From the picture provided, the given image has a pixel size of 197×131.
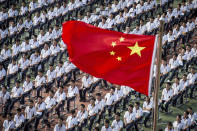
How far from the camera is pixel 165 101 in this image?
56.3 ft

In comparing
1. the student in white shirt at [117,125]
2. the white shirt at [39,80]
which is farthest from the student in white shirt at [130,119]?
the white shirt at [39,80]

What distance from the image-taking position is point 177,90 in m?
17.6

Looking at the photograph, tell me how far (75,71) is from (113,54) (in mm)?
8943

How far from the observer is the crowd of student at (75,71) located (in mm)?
15766

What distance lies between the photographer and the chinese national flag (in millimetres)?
10453

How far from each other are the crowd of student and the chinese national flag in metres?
3.91

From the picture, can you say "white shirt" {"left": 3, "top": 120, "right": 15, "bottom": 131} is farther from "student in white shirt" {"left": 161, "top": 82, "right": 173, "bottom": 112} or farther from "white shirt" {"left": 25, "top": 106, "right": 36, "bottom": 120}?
"student in white shirt" {"left": 161, "top": 82, "right": 173, "bottom": 112}

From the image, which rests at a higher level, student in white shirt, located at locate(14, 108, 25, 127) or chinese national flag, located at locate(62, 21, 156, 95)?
chinese national flag, located at locate(62, 21, 156, 95)

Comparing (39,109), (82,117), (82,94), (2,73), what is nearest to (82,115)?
(82,117)

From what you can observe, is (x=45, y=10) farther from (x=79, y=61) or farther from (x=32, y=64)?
(x=79, y=61)

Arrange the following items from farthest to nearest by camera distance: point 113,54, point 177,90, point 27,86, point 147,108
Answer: point 177,90
point 27,86
point 147,108
point 113,54

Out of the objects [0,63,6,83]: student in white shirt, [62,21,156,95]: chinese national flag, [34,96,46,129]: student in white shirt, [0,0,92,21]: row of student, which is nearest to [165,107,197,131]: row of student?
[34,96,46,129]: student in white shirt

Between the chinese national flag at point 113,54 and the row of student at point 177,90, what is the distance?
659 cm

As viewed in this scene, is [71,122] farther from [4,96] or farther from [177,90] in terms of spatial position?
[177,90]
